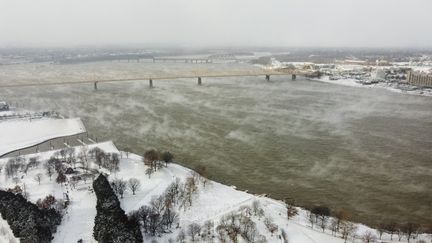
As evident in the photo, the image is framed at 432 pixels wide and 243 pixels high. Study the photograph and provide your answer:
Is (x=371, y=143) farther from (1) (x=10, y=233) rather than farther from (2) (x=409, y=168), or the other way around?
(1) (x=10, y=233)

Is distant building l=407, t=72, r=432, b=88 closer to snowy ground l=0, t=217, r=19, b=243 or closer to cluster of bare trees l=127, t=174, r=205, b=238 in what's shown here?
cluster of bare trees l=127, t=174, r=205, b=238

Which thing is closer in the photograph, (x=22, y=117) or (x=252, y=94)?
(x=22, y=117)

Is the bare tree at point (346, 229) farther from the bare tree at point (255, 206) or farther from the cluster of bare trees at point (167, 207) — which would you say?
the cluster of bare trees at point (167, 207)

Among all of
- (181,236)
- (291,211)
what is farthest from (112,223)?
(291,211)

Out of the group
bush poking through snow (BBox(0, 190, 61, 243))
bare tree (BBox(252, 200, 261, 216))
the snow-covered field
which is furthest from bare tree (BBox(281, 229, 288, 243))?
bush poking through snow (BBox(0, 190, 61, 243))

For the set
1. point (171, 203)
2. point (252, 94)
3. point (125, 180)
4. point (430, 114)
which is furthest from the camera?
point (252, 94)

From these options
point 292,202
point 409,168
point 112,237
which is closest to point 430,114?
point 409,168

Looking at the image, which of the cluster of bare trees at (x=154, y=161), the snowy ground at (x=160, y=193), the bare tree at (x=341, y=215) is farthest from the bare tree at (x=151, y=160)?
the bare tree at (x=341, y=215)
